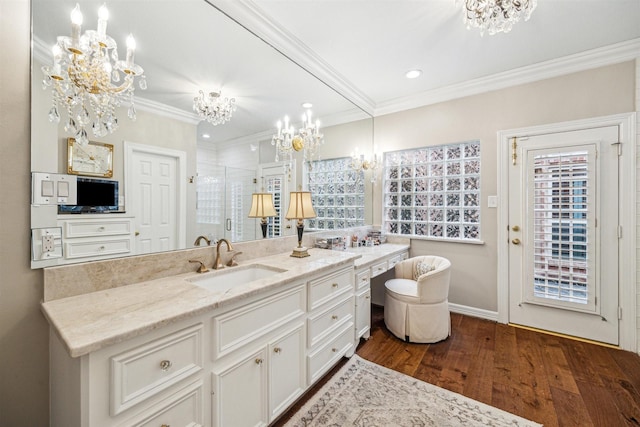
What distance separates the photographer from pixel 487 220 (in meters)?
3.03

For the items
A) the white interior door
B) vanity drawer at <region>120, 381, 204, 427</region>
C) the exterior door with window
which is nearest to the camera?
vanity drawer at <region>120, 381, 204, 427</region>

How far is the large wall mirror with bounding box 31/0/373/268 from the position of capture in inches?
48.3

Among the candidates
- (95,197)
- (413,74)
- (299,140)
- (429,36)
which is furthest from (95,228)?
(413,74)

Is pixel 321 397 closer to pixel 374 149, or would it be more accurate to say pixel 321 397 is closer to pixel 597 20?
pixel 374 149

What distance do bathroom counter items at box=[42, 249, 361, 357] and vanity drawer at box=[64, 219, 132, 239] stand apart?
0.30 metres

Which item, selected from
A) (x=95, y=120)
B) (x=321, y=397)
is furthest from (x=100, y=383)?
(x=321, y=397)

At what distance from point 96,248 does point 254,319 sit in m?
0.90

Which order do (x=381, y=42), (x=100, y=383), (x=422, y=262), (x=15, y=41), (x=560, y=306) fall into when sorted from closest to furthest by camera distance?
(x=100, y=383), (x=15, y=41), (x=381, y=42), (x=560, y=306), (x=422, y=262)

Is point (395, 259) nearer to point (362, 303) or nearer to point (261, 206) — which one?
point (362, 303)

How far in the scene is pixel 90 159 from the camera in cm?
132

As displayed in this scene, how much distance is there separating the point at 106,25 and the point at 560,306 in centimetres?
418

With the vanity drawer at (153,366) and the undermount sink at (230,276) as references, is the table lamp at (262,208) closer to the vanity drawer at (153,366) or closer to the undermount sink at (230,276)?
the undermount sink at (230,276)

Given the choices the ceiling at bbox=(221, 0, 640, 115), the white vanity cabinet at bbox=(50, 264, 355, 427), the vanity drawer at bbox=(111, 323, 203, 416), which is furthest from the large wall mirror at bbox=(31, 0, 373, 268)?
the vanity drawer at bbox=(111, 323, 203, 416)

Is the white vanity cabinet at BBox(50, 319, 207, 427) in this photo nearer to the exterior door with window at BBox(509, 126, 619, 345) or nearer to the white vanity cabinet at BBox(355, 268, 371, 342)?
the white vanity cabinet at BBox(355, 268, 371, 342)
